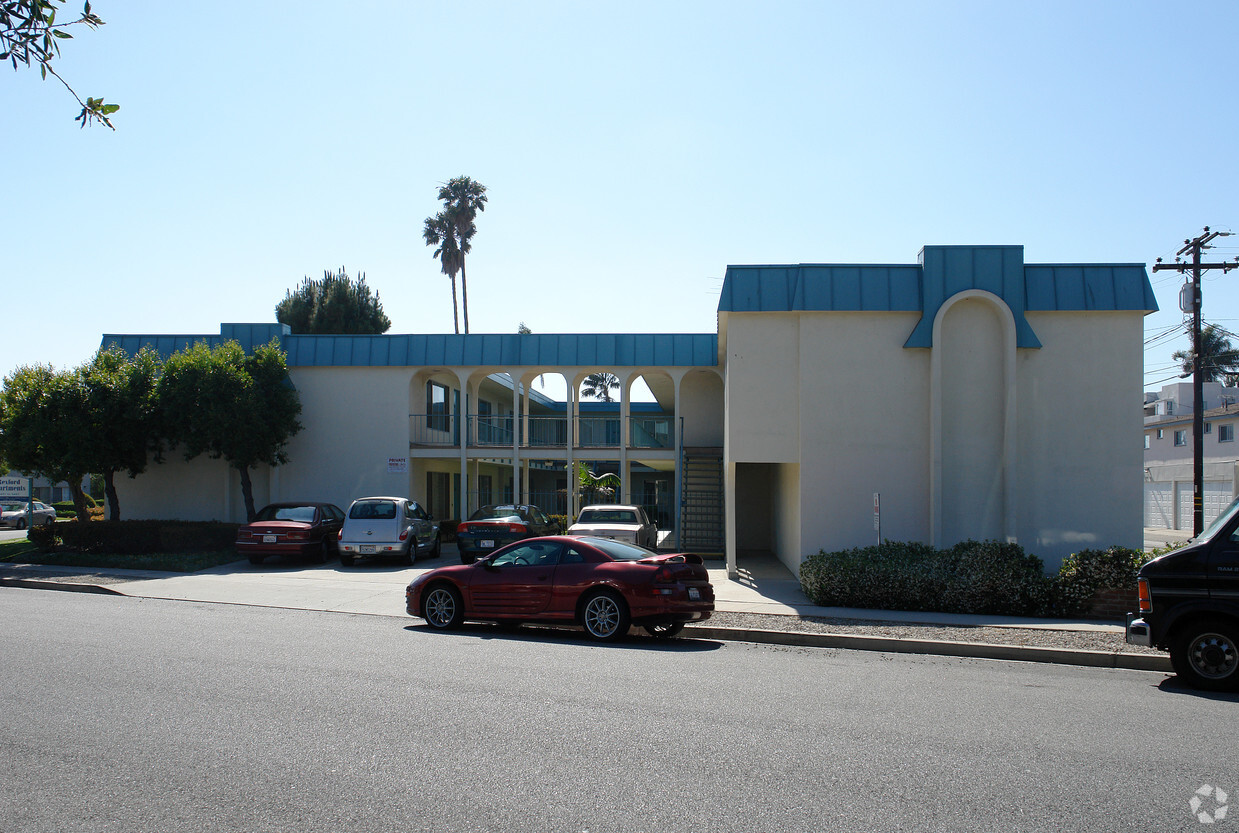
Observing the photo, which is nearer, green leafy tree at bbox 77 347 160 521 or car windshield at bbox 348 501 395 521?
car windshield at bbox 348 501 395 521

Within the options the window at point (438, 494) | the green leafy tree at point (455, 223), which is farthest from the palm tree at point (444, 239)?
the window at point (438, 494)

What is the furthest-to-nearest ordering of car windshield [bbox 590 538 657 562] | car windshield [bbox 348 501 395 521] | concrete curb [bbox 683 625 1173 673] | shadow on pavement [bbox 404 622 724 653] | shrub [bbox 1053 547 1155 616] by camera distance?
car windshield [bbox 348 501 395 521], shrub [bbox 1053 547 1155 616], car windshield [bbox 590 538 657 562], shadow on pavement [bbox 404 622 724 653], concrete curb [bbox 683 625 1173 673]

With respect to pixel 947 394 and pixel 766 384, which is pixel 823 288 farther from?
pixel 947 394

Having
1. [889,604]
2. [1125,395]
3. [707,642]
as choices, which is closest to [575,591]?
[707,642]

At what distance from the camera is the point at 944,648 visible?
1069cm

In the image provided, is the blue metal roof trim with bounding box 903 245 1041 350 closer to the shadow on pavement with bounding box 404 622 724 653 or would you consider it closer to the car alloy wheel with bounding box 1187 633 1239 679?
the shadow on pavement with bounding box 404 622 724 653

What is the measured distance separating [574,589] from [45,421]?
59.0 feet

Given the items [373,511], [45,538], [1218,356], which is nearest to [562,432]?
[373,511]

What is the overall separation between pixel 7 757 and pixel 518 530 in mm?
14284

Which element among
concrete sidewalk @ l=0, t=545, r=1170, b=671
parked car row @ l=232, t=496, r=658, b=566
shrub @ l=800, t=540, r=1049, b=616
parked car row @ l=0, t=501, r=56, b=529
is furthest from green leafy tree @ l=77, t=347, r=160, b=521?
parked car row @ l=0, t=501, r=56, b=529

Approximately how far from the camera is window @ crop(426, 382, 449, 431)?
94.6 ft

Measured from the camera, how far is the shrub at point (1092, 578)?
12.9m

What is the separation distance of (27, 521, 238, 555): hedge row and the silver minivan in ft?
14.0

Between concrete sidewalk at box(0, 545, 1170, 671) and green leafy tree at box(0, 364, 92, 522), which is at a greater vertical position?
green leafy tree at box(0, 364, 92, 522)
